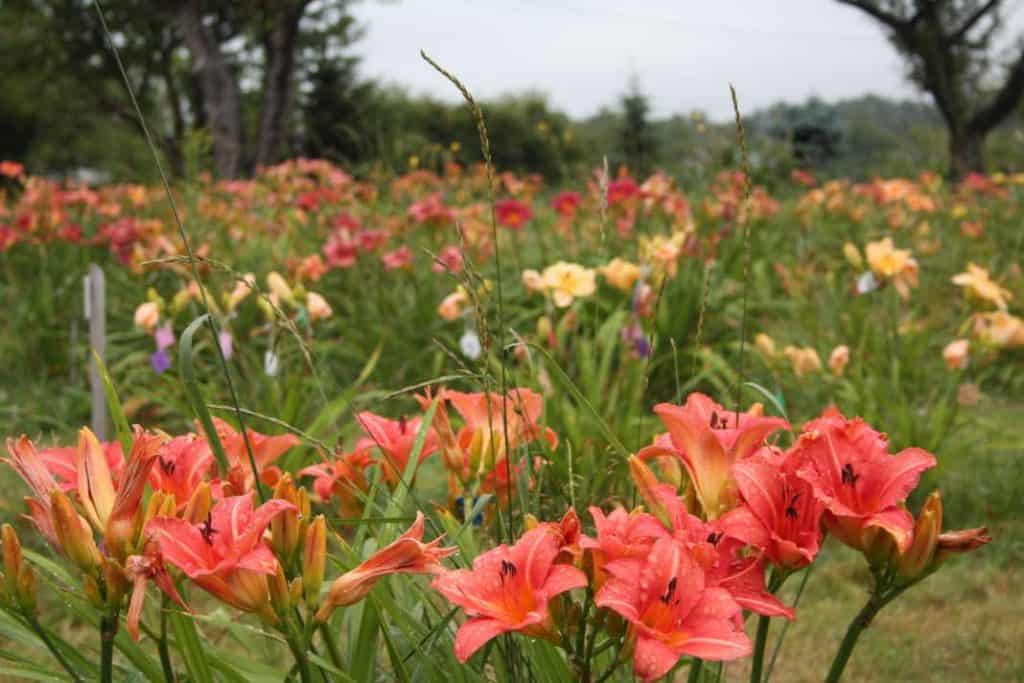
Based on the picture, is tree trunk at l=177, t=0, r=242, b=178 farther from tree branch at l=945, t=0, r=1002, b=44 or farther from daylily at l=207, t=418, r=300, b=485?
daylily at l=207, t=418, r=300, b=485

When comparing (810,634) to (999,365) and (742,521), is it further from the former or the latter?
(999,365)

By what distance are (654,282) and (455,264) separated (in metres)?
1.34

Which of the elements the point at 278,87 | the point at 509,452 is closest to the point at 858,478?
the point at 509,452

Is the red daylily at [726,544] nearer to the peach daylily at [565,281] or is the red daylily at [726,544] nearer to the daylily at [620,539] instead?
the daylily at [620,539]

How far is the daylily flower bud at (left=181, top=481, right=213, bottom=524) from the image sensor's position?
2.82 feet

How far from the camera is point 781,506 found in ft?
3.00

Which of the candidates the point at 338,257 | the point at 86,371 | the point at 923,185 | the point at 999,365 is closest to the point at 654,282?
the point at 338,257

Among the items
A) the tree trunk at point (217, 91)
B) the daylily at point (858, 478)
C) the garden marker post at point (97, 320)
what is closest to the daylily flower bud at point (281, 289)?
the garden marker post at point (97, 320)

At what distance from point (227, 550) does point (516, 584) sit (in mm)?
257

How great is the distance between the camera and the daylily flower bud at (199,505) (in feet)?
2.82

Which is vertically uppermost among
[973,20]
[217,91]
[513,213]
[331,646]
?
[973,20]

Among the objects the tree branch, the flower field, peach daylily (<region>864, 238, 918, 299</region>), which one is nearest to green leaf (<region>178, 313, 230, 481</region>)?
the flower field

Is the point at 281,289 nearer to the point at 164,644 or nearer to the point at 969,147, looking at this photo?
the point at 164,644

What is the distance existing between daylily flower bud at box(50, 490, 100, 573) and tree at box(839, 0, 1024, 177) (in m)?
18.0
